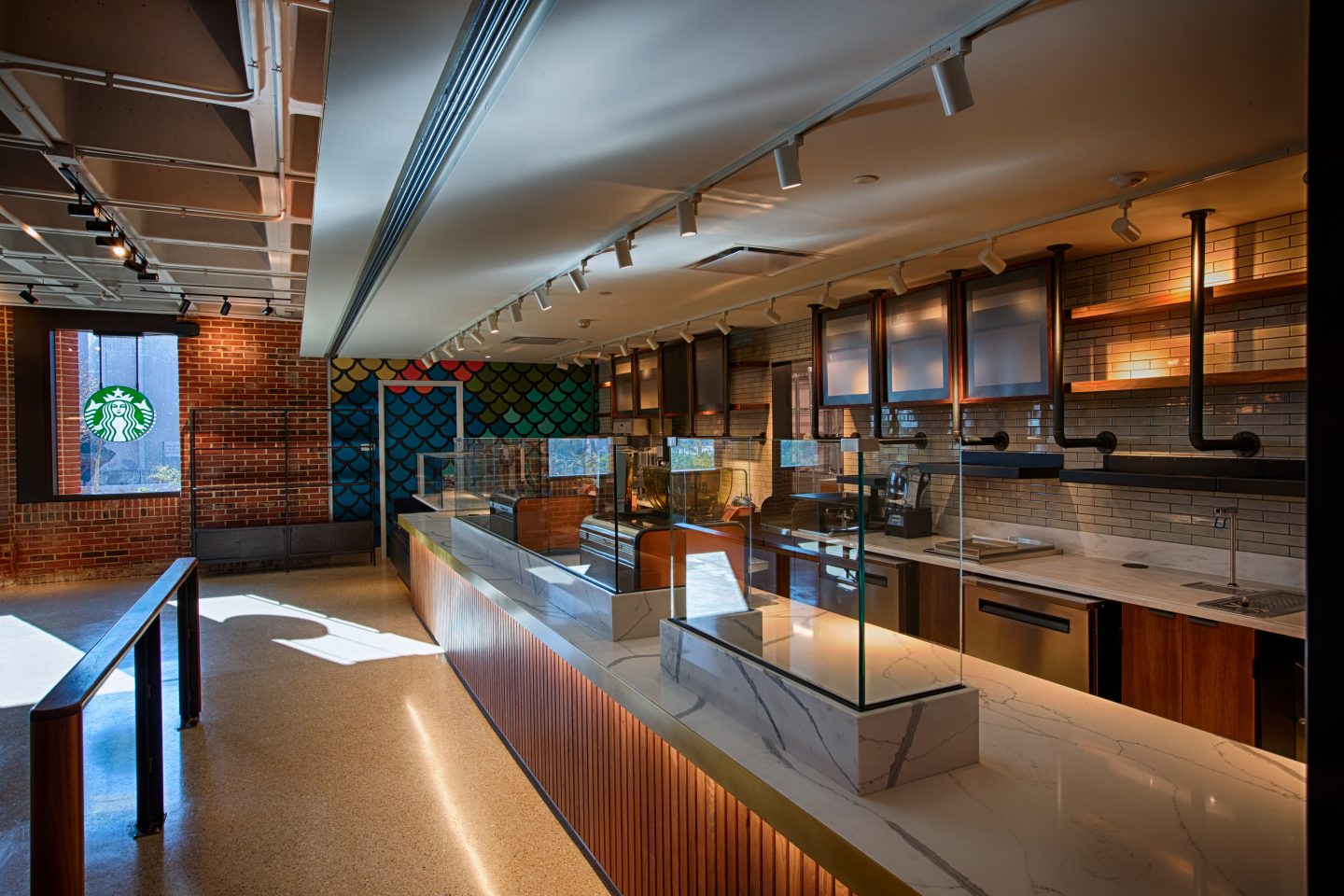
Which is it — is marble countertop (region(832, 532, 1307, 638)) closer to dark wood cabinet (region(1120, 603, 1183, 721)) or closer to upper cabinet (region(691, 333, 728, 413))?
dark wood cabinet (region(1120, 603, 1183, 721))

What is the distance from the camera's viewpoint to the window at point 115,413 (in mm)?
7742

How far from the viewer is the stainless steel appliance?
3279mm

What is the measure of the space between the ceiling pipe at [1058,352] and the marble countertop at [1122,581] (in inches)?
24.2

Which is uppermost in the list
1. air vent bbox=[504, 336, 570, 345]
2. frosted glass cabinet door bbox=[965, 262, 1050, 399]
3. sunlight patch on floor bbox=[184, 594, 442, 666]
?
air vent bbox=[504, 336, 570, 345]

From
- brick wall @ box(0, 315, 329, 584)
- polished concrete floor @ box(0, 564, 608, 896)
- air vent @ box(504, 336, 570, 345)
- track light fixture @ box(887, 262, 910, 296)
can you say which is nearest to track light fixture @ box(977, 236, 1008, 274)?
track light fixture @ box(887, 262, 910, 296)

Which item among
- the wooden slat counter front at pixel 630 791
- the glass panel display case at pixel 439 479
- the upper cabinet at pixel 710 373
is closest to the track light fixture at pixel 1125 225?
the wooden slat counter front at pixel 630 791

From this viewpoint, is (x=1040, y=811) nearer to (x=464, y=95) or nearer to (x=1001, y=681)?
(x=1001, y=681)

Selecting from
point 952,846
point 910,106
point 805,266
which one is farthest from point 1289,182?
point 952,846

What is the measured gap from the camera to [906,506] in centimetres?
158

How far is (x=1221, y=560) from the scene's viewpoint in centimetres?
348

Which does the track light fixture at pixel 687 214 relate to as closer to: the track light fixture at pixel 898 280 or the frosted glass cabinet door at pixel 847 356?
the track light fixture at pixel 898 280

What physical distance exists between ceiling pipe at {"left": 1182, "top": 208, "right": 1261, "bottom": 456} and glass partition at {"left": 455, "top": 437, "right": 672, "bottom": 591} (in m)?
2.41

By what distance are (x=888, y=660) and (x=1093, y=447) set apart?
119 inches

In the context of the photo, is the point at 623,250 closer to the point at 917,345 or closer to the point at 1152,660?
the point at 917,345
